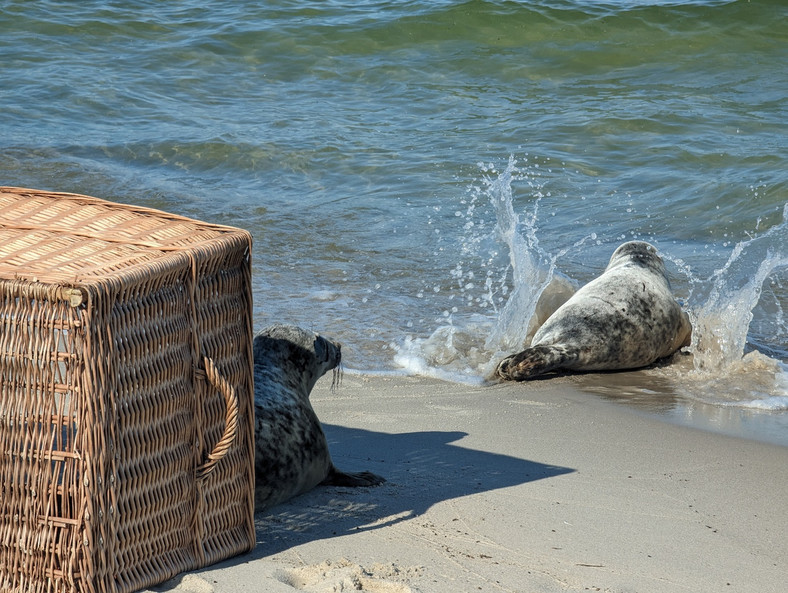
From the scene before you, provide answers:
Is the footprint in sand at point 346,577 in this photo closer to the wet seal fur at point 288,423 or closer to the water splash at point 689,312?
the wet seal fur at point 288,423

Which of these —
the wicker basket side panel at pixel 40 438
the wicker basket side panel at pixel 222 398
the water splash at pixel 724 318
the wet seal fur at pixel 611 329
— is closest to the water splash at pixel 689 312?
the water splash at pixel 724 318

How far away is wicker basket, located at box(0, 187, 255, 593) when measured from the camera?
2160 millimetres

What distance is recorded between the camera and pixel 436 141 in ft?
31.0

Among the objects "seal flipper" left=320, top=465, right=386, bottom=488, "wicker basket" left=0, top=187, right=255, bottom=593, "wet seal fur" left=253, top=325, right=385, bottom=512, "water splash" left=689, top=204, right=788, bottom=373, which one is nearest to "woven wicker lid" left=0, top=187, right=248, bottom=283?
"wicker basket" left=0, top=187, right=255, bottom=593

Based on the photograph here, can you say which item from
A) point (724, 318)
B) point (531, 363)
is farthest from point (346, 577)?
point (724, 318)

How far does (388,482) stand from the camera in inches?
130

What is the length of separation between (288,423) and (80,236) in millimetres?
966

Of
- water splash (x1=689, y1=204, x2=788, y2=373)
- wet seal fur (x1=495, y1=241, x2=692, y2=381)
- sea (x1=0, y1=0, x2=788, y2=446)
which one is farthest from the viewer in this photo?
sea (x1=0, y1=0, x2=788, y2=446)

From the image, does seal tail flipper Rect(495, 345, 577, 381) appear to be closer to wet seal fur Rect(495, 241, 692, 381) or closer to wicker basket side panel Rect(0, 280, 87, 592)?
wet seal fur Rect(495, 241, 692, 381)

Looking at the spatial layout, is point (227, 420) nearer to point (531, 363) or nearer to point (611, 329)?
point (531, 363)

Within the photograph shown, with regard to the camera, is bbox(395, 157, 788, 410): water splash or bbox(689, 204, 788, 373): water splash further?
bbox(689, 204, 788, 373): water splash

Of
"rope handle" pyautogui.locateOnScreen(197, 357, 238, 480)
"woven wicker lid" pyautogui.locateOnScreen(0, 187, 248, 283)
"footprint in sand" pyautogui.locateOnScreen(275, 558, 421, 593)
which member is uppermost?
"woven wicker lid" pyautogui.locateOnScreen(0, 187, 248, 283)

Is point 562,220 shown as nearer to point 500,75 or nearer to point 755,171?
point 755,171

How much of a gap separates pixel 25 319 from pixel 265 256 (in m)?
4.57
